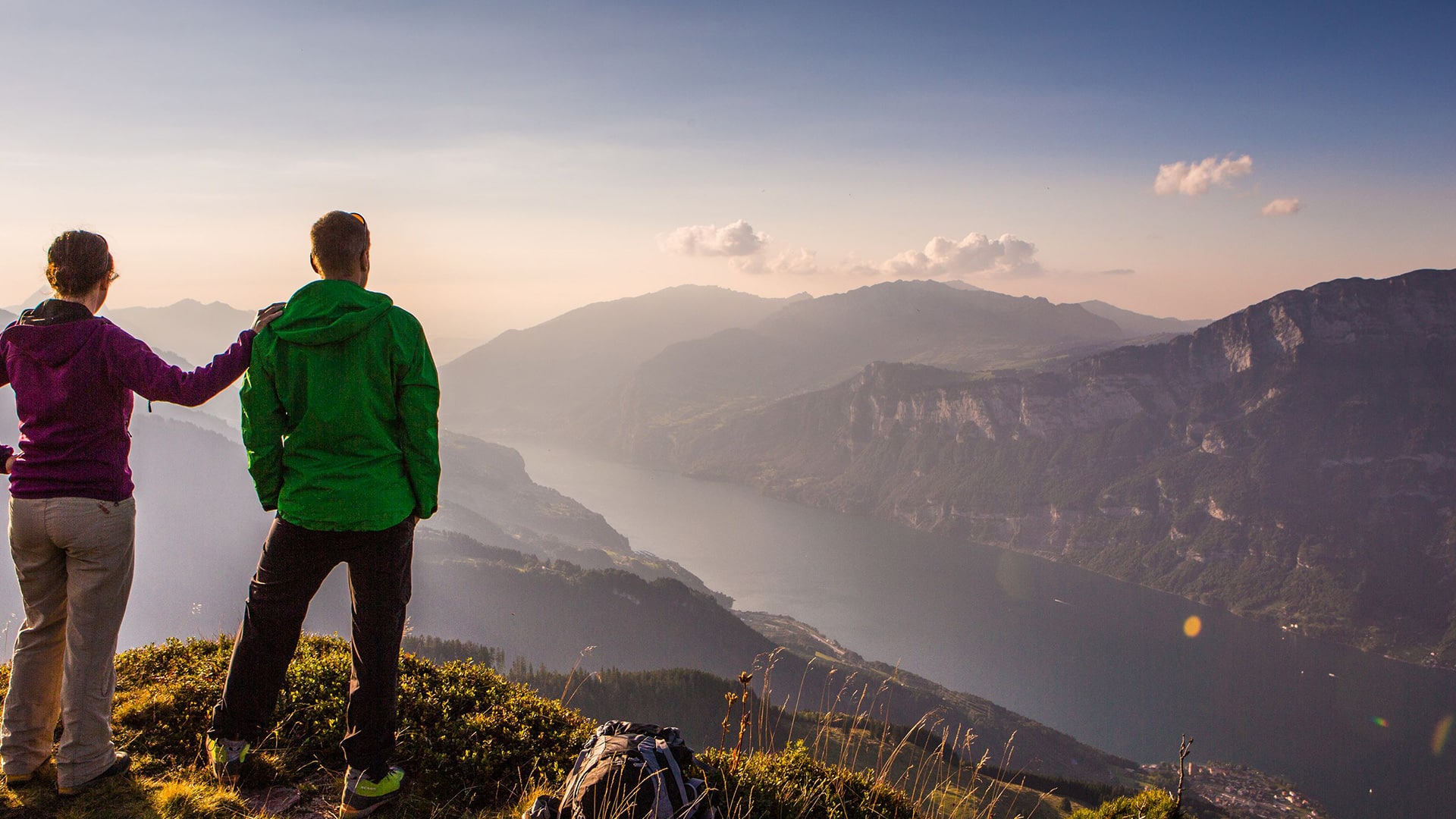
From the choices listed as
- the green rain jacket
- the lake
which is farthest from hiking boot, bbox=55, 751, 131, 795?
the lake

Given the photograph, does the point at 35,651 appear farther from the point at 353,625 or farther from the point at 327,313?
the point at 327,313

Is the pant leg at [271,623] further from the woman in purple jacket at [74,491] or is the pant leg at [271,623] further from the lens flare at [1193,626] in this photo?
the lens flare at [1193,626]

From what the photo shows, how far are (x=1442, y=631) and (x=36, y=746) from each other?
878 ft

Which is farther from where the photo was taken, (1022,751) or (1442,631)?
(1442,631)

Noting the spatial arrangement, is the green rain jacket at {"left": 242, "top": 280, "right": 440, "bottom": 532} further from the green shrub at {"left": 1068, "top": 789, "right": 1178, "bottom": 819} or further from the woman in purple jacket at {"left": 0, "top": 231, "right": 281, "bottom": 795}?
the green shrub at {"left": 1068, "top": 789, "right": 1178, "bottom": 819}

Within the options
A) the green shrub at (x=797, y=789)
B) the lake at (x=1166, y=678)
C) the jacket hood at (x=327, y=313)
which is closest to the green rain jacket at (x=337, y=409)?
the jacket hood at (x=327, y=313)

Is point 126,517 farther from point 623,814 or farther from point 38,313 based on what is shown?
point 623,814

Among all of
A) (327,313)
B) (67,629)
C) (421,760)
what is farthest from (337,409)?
(421,760)

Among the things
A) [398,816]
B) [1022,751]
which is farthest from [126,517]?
[1022,751]

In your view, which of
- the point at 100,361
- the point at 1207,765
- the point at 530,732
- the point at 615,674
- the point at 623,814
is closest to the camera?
the point at 623,814

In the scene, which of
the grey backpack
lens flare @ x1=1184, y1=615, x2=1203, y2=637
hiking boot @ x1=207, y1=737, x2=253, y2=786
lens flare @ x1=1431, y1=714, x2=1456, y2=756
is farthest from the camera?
lens flare @ x1=1184, y1=615, x2=1203, y2=637

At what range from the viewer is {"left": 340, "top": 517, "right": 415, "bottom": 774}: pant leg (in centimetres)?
346

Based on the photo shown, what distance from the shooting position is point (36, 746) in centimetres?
355

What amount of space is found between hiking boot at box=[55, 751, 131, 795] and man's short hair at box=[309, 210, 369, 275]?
2.63 m
